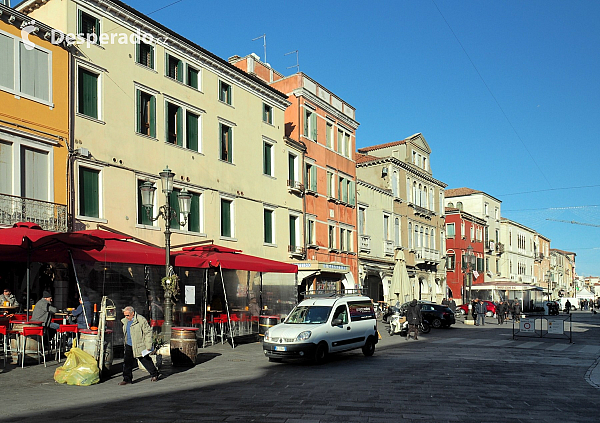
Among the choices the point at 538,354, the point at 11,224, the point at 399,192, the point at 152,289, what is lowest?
the point at 538,354

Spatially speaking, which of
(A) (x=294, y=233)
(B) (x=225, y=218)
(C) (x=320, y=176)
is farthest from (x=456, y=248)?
(B) (x=225, y=218)

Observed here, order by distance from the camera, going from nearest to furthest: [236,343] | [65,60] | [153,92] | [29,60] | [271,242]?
[29,60], [65,60], [236,343], [153,92], [271,242]

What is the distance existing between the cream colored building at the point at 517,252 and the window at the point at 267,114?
56189mm

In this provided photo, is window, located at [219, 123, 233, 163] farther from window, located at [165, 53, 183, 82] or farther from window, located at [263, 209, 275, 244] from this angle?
window, located at [263, 209, 275, 244]

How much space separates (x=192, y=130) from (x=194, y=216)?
3.76 meters

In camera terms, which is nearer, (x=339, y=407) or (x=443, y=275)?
(x=339, y=407)

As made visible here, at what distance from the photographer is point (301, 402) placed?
32.8 ft

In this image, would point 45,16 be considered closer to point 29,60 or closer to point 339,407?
point 29,60

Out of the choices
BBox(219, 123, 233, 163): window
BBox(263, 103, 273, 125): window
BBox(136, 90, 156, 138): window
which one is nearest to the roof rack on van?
BBox(219, 123, 233, 163): window

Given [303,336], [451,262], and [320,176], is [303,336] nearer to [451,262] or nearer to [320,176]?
[320,176]

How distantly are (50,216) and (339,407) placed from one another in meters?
12.6

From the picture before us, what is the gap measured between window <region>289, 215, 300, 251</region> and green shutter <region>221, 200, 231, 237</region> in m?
5.91

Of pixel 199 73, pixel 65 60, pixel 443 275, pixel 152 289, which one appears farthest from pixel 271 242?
pixel 443 275

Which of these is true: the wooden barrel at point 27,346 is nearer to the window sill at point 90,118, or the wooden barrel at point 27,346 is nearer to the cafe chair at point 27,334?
the cafe chair at point 27,334
